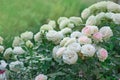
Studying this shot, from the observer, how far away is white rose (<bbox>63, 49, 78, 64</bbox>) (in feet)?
7.93

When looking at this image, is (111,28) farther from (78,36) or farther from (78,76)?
(78,76)

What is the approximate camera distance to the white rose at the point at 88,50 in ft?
7.93

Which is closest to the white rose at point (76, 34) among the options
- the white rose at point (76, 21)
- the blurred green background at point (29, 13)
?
the white rose at point (76, 21)

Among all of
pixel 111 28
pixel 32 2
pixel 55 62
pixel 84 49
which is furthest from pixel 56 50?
pixel 32 2

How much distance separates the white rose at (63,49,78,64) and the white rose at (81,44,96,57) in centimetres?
6

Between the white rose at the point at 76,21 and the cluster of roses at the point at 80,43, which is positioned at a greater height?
the white rose at the point at 76,21

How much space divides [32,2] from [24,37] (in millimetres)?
561

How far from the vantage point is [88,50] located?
242cm

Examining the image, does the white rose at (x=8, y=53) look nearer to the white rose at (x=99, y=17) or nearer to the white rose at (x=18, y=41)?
the white rose at (x=18, y=41)

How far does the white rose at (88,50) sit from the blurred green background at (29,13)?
92 cm

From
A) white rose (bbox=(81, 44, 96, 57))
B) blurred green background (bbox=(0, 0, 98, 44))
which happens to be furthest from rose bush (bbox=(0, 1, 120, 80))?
blurred green background (bbox=(0, 0, 98, 44))

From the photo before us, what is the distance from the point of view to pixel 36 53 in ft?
8.85

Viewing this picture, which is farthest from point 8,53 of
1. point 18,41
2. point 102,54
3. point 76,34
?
point 102,54

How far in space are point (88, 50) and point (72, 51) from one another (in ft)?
0.33
